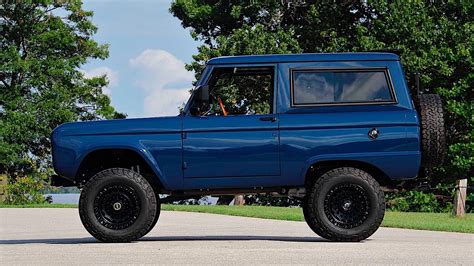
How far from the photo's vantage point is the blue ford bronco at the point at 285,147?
1079cm

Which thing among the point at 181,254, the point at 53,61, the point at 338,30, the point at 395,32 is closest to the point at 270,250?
the point at 181,254

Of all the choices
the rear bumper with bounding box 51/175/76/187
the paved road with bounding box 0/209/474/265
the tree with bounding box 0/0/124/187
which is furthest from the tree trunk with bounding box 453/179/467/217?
the tree with bounding box 0/0/124/187

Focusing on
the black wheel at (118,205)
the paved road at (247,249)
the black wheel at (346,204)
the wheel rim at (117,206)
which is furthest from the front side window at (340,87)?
the wheel rim at (117,206)

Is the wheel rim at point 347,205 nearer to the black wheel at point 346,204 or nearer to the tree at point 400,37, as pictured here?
the black wheel at point 346,204

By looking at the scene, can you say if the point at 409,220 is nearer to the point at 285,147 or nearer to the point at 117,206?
the point at 285,147

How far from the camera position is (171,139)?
35.6 ft

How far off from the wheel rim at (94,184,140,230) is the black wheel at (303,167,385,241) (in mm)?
2131

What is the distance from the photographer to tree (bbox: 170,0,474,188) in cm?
3162

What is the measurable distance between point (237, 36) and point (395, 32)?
570 centimetres

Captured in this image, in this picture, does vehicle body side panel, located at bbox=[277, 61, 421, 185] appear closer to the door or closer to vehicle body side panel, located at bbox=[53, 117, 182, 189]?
the door

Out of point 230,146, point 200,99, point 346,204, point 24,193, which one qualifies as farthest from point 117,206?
point 24,193

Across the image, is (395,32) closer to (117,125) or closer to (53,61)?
(53,61)

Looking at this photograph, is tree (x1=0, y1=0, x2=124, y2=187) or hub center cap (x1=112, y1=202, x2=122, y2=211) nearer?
hub center cap (x1=112, y1=202, x2=122, y2=211)

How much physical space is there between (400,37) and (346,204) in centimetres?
2214
